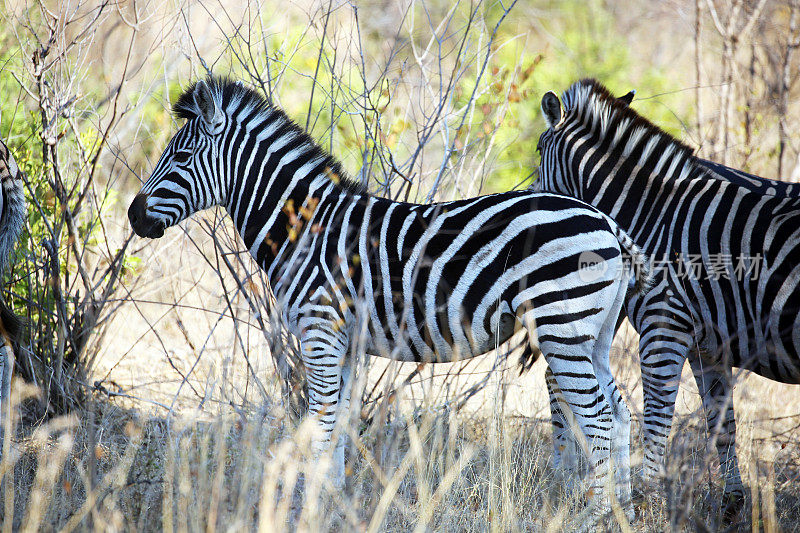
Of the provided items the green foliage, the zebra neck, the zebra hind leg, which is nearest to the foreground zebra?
the zebra hind leg

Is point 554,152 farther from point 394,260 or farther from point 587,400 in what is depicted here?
point 587,400

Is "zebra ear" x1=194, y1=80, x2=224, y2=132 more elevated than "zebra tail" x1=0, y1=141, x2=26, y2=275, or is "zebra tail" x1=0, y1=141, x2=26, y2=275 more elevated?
"zebra ear" x1=194, y1=80, x2=224, y2=132

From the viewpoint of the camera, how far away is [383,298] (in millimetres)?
4227

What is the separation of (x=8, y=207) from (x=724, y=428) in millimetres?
5189

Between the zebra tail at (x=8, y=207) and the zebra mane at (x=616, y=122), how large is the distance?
4.01 m

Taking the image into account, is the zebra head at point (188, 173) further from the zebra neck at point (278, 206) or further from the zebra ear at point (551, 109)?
the zebra ear at point (551, 109)

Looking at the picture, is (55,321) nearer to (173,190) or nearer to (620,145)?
(173,190)

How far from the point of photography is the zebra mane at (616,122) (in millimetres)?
4883

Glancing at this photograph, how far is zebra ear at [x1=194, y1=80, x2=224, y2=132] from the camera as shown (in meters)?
4.41

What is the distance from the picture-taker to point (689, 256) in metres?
4.51

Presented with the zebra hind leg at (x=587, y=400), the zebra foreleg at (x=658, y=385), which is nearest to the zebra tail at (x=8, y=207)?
the zebra hind leg at (x=587, y=400)

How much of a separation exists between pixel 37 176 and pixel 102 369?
1.92 meters

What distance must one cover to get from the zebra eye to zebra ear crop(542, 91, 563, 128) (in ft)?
8.41

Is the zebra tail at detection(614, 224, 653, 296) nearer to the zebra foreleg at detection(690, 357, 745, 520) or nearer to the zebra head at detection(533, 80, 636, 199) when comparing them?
the zebra foreleg at detection(690, 357, 745, 520)
